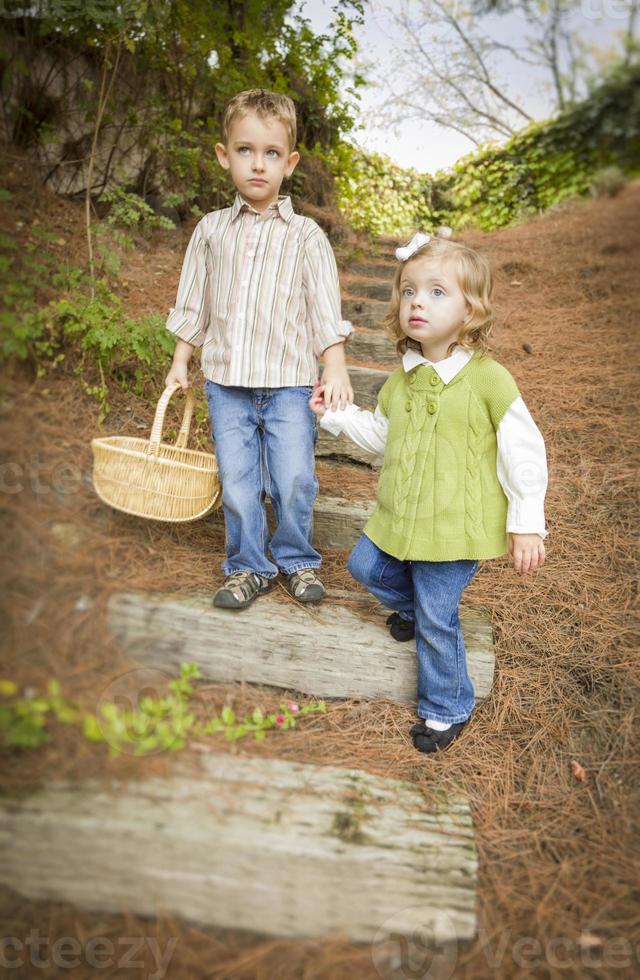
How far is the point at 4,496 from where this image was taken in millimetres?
1432

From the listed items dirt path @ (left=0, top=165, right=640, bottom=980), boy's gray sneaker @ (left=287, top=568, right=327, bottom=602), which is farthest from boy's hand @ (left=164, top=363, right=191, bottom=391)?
boy's gray sneaker @ (left=287, top=568, right=327, bottom=602)

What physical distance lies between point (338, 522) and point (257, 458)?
2.00ft

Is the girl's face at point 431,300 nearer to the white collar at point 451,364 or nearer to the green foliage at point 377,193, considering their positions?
the white collar at point 451,364

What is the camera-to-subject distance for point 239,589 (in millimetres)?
2139

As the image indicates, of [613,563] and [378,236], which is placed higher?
[378,236]

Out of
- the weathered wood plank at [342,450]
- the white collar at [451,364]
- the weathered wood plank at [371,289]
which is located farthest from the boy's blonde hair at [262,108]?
the weathered wood plank at [371,289]

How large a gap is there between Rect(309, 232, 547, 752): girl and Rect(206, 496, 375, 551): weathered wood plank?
62 centimetres

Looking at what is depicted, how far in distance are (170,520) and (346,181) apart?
5.12 meters

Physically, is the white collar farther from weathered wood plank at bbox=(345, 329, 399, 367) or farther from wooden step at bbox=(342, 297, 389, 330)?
wooden step at bbox=(342, 297, 389, 330)

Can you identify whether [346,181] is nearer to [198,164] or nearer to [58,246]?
[198,164]

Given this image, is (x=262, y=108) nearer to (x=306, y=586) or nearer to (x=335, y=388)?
(x=335, y=388)

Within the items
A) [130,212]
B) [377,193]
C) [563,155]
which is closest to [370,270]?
[377,193]

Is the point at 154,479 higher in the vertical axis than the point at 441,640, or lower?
higher

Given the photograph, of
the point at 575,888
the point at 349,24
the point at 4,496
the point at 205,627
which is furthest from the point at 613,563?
the point at 349,24
